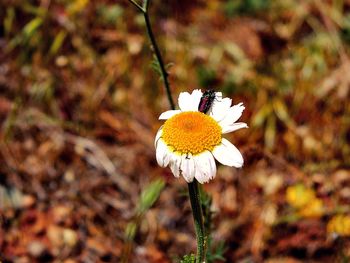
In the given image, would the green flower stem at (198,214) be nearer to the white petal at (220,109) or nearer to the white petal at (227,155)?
the white petal at (227,155)

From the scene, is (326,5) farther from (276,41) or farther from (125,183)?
(125,183)

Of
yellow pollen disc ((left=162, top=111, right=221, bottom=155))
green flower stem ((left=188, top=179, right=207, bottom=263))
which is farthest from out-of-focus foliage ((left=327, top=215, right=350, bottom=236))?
yellow pollen disc ((left=162, top=111, right=221, bottom=155))

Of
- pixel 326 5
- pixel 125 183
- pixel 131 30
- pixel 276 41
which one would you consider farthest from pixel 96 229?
pixel 326 5

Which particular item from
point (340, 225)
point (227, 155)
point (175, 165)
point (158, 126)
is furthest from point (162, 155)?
point (158, 126)

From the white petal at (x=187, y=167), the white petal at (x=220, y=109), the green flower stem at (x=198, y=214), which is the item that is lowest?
the green flower stem at (x=198, y=214)

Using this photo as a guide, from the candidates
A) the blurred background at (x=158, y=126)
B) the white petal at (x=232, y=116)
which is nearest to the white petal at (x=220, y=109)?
the white petal at (x=232, y=116)

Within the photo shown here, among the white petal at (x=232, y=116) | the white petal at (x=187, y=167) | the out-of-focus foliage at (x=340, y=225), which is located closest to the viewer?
the white petal at (x=187, y=167)
